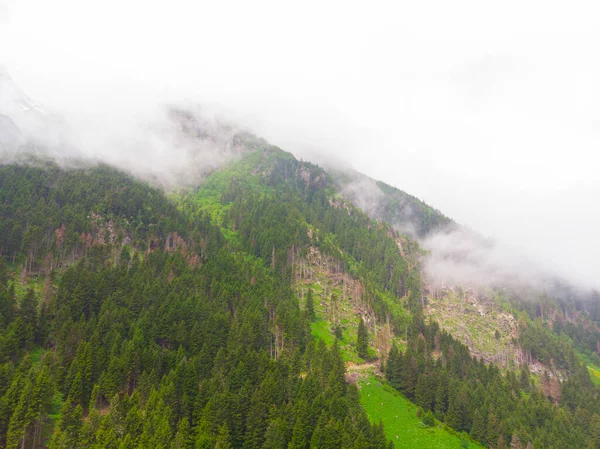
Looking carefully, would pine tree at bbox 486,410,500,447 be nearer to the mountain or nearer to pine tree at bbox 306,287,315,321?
the mountain

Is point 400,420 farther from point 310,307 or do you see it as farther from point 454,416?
point 310,307

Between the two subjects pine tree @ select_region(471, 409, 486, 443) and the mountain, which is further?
pine tree @ select_region(471, 409, 486, 443)

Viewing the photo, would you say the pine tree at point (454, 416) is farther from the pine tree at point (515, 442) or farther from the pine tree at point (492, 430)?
the pine tree at point (515, 442)

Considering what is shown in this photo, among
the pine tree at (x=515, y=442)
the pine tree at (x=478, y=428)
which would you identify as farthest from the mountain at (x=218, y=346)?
the pine tree at (x=515, y=442)

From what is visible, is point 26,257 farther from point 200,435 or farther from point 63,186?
point 200,435

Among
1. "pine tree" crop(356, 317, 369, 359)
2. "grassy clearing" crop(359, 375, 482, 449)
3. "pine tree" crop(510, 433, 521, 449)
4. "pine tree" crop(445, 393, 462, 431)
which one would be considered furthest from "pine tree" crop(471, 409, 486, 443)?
"pine tree" crop(356, 317, 369, 359)

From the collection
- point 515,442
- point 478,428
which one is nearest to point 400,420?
point 478,428
